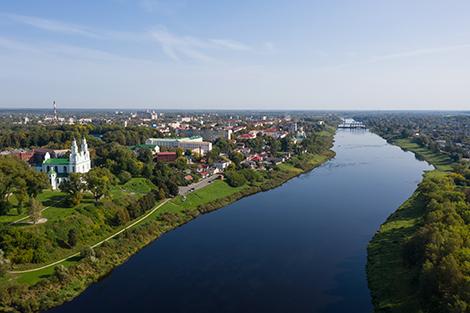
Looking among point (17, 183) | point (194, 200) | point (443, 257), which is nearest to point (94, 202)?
point (17, 183)

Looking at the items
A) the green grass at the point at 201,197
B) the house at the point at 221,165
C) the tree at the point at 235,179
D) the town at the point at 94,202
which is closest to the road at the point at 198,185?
the town at the point at 94,202

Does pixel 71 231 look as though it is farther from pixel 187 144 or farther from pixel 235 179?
pixel 187 144

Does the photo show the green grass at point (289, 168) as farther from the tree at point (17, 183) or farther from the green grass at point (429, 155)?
the tree at point (17, 183)

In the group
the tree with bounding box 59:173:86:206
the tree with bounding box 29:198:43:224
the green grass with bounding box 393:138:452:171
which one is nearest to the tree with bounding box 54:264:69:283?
the tree with bounding box 29:198:43:224

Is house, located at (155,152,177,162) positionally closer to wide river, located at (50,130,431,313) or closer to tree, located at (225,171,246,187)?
tree, located at (225,171,246,187)

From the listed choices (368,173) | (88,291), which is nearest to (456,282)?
(88,291)
